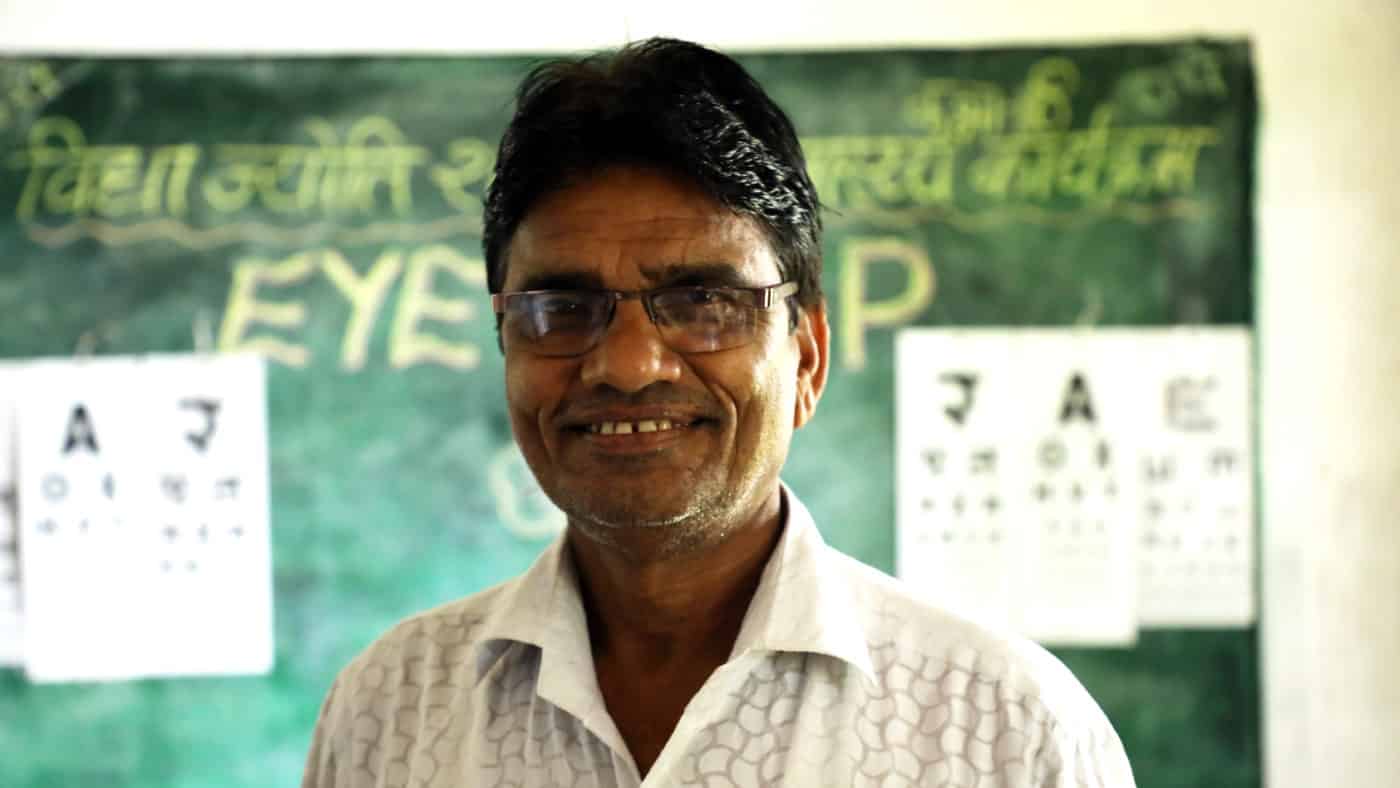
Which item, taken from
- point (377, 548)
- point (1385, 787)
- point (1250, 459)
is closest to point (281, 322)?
point (377, 548)

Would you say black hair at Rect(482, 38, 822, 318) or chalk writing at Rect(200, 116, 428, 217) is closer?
black hair at Rect(482, 38, 822, 318)

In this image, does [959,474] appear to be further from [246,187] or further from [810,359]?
[246,187]

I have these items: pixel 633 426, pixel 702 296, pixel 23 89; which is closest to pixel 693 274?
pixel 702 296

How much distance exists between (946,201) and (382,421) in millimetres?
1040

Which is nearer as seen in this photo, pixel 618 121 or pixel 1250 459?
pixel 618 121

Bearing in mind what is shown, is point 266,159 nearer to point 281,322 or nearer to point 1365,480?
point 281,322

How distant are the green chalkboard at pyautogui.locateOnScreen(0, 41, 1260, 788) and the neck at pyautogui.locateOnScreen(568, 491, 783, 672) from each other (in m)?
1.00

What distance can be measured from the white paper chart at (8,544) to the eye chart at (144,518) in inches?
0.6

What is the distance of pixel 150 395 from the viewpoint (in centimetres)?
215

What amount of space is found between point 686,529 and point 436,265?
121cm

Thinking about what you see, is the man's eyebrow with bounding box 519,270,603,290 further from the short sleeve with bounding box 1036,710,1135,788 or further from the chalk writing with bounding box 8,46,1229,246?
the chalk writing with bounding box 8,46,1229,246

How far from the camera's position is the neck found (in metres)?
1.15

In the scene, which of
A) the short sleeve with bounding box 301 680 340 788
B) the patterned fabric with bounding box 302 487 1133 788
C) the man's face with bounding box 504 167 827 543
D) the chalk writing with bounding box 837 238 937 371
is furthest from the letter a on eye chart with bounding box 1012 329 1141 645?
the short sleeve with bounding box 301 680 340 788

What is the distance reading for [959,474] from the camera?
2174 mm
